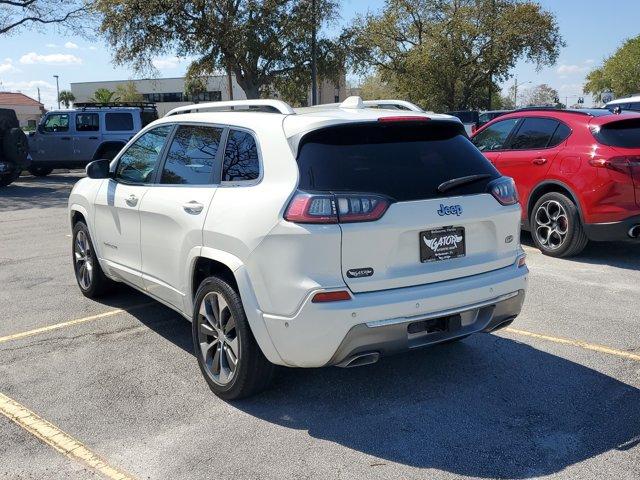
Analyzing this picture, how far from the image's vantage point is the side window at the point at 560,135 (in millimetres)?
7888

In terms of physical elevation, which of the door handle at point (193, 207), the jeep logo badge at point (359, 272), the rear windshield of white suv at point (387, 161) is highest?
the rear windshield of white suv at point (387, 161)

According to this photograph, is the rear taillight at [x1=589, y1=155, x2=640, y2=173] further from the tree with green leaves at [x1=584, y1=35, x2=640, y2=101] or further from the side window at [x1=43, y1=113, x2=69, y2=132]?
the tree with green leaves at [x1=584, y1=35, x2=640, y2=101]

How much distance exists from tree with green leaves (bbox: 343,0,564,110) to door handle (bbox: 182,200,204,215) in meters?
35.8

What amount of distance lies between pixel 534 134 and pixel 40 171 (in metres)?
17.5

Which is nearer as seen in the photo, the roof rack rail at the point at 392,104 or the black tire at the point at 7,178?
the roof rack rail at the point at 392,104

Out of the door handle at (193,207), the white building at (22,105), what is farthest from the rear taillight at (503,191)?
the white building at (22,105)

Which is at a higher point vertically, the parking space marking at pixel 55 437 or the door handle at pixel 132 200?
the door handle at pixel 132 200

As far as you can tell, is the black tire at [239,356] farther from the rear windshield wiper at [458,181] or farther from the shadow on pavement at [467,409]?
the rear windshield wiper at [458,181]

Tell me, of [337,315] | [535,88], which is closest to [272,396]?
[337,315]

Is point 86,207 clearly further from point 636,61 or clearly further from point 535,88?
point 535,88

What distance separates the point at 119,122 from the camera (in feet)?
64.5

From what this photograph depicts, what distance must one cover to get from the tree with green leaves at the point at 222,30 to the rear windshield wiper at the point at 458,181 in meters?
24.0

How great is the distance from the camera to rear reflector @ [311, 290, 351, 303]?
133 inches

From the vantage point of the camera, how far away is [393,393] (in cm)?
410
